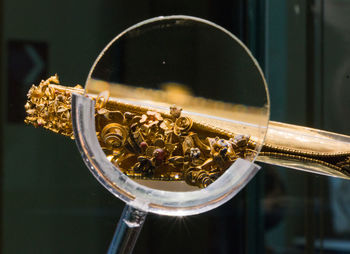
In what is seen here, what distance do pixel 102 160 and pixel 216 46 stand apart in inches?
7.1

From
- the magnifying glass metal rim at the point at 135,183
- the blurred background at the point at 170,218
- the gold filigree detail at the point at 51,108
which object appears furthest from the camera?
the blurred background at the point at 170,218

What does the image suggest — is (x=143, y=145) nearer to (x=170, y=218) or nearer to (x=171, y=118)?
(x=171, y=118)

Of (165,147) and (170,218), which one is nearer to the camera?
(165,147)

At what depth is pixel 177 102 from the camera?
1.78 ft

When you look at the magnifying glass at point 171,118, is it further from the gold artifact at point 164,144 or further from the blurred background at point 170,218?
the blurred background at point 170,218

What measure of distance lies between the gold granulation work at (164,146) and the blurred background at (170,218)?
0.25 meters

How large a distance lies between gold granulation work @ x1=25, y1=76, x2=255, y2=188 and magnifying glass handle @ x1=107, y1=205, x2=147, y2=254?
0.13 feet

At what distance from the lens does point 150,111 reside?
547mm

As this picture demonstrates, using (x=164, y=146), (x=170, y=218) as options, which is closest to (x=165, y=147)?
(x=164, y=146)

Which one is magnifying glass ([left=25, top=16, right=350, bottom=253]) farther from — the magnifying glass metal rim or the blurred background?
the blurred background

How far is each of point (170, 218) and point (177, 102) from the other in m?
0.35

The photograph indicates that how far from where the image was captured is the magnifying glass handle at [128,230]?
0.51 metres

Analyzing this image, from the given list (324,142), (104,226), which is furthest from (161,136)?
(104,226)

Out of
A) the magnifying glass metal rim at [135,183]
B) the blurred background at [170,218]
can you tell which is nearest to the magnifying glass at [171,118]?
Answer: the magnifying glass metal rim at [135,183]
